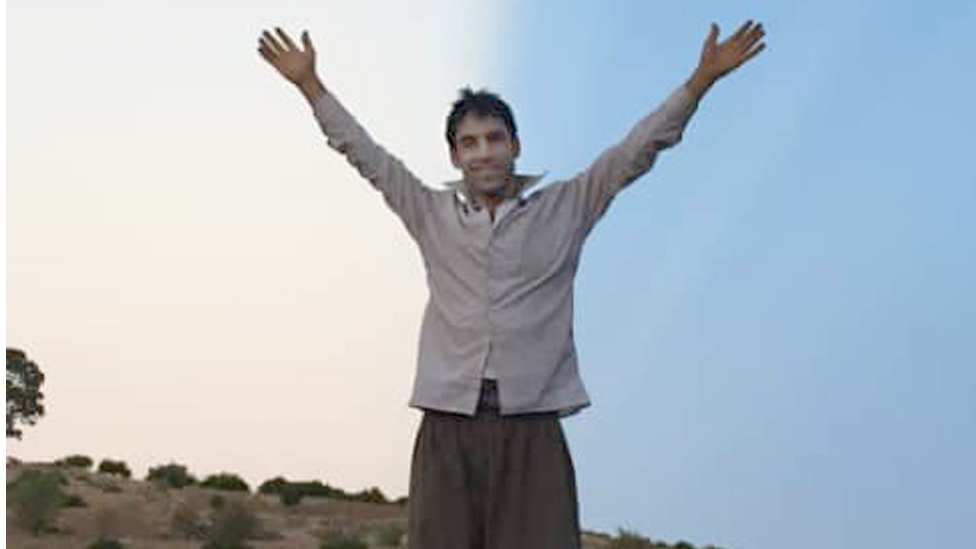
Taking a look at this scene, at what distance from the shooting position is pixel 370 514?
87.6 ft

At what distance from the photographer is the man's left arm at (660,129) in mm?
5379

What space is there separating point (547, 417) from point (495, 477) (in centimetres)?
25

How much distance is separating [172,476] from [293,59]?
22.1 metres

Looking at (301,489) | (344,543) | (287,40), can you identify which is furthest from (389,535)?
(287,40)

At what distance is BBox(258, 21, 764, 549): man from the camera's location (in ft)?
17.3

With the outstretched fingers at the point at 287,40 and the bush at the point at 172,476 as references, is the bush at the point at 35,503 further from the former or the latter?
the outstretched fingers at the point at 287,40

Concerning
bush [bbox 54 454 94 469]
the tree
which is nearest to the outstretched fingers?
bush [bbox 54 454 94 469]

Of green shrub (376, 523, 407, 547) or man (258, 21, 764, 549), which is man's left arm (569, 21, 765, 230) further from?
green shrub (376, 523, 407, 547)

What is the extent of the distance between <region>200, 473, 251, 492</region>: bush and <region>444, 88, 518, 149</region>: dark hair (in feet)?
74.5

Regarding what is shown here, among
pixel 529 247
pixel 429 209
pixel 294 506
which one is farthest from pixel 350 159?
pixel 294 506

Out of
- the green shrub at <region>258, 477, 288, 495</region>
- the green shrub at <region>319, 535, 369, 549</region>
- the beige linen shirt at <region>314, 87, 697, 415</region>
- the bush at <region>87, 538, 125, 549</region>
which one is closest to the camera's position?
the beige linen shirt at <region>314, 87, 697, 415</region>

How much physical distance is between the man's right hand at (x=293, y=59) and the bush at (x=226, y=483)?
2240 centimetres

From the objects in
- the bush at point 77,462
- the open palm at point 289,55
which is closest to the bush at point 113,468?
the bush at point 77,462

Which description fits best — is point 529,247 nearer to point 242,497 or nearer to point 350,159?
point 350,159
